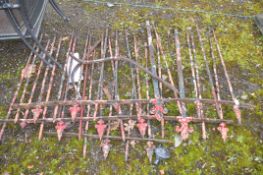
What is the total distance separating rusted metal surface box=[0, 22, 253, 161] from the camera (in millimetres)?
3596

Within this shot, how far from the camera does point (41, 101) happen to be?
3.92 meters

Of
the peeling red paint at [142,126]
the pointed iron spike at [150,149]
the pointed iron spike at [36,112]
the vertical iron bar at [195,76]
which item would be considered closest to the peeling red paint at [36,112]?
the pointed iron spike at [36,112]

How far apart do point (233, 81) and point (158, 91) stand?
3.67 ft

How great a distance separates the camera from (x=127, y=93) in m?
4.04

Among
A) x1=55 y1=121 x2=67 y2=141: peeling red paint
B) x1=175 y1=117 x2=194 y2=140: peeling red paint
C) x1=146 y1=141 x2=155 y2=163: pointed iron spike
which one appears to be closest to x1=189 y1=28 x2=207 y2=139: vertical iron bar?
x1=175 y1=117 x2=194 y2=140: peeling red paint

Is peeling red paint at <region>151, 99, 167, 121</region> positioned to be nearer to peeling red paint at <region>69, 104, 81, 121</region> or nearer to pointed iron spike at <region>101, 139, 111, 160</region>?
pointed iron spike at <region>101, 139, 111, 160</region>

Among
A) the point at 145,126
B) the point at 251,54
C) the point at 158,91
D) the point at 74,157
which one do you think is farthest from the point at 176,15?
the point at 74,157

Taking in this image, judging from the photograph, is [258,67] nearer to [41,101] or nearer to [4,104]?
[41,101]

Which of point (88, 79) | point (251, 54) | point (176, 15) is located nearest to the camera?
point (88, 79)

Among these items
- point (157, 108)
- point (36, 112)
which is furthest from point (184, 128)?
point (36, 112)

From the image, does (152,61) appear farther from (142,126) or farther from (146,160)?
(146,160)

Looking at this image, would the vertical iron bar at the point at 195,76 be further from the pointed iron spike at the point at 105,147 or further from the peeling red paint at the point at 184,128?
the pointed iron spike at the point at 105,147

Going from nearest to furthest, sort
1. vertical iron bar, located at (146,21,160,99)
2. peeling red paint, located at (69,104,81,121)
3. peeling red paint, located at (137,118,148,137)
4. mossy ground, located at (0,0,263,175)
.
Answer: mossy ground, located at (0,0,263,175)
peeling red paint, located at (137,118,148,137)
peeling red paint, located at (69,104,81,121)
vertical iron bar, located at (146,21,160,99)

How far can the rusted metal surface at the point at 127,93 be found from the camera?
360cm
